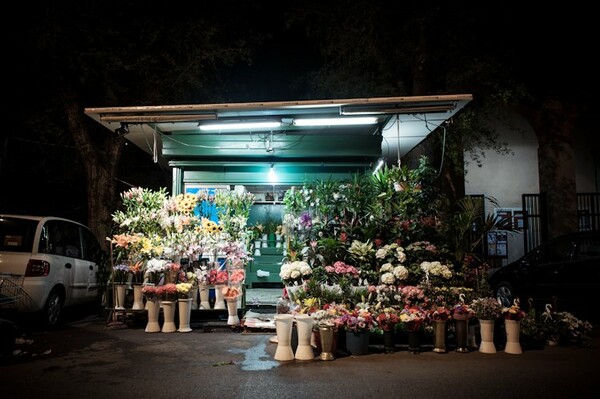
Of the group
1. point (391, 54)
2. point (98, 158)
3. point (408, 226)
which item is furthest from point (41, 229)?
point (391, 54)

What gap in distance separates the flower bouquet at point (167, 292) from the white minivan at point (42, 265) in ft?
7.21

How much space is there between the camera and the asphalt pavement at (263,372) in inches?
202

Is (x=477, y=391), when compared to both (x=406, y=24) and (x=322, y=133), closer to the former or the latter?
(x=322, y=133)

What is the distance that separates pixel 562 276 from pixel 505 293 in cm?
176

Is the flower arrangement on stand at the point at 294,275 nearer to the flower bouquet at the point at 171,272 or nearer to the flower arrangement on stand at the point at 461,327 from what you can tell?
the flower bouquet at the point at 171,272

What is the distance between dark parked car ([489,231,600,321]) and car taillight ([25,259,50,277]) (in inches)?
388

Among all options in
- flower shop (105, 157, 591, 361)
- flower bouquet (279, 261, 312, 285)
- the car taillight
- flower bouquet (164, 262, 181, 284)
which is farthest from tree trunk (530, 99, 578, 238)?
the car taillight

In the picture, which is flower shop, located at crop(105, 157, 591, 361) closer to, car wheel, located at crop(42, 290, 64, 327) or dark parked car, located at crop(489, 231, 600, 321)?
car wheel, located at crop(42, 290, 64, 327)

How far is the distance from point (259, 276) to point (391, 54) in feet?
24.9

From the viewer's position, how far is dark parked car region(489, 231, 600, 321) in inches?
382

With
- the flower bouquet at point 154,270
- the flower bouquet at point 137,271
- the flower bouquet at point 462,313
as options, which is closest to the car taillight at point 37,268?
the flower bouquet at point 137,271

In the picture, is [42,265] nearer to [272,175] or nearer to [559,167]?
[272,175]

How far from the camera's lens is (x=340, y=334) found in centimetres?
702

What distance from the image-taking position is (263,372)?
19.1 ft
